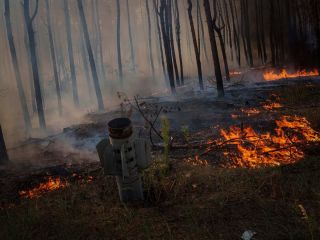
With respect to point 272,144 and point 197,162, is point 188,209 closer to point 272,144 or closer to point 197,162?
point 197,162

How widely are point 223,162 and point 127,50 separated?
169 ft

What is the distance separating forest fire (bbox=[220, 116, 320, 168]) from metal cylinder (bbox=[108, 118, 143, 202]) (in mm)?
2112

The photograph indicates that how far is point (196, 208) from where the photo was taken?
4.39m

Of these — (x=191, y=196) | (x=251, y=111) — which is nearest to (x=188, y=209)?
(x=191, y=196)

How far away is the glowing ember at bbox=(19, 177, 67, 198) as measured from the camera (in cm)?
555

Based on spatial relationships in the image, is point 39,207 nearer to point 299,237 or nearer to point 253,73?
point 299,237

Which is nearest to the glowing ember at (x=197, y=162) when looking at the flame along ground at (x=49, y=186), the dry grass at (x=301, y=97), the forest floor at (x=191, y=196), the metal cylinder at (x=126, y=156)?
the forest floor at (x=191, y=196)

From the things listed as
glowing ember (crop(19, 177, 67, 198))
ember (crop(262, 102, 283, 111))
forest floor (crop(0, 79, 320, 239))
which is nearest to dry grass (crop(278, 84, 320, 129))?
ember (crop(262, 102, 283, 111))

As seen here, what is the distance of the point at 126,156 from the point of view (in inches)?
179

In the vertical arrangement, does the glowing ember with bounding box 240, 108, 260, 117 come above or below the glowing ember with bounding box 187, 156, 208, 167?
below

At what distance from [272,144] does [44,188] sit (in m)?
4.22

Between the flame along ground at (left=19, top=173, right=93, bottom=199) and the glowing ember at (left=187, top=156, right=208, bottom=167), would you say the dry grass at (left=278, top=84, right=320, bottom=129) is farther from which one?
the flame along ground at (left=19, top=173, right=93, bottom=199)

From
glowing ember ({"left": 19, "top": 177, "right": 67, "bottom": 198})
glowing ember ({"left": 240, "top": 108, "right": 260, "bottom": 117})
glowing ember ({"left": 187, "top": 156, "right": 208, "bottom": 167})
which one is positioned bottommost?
glowing ember ({"left": 240, "top": 108, "right": 260, "bottom": 117})

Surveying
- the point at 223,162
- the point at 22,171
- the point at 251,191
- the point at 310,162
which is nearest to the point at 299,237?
the point at 251,191
